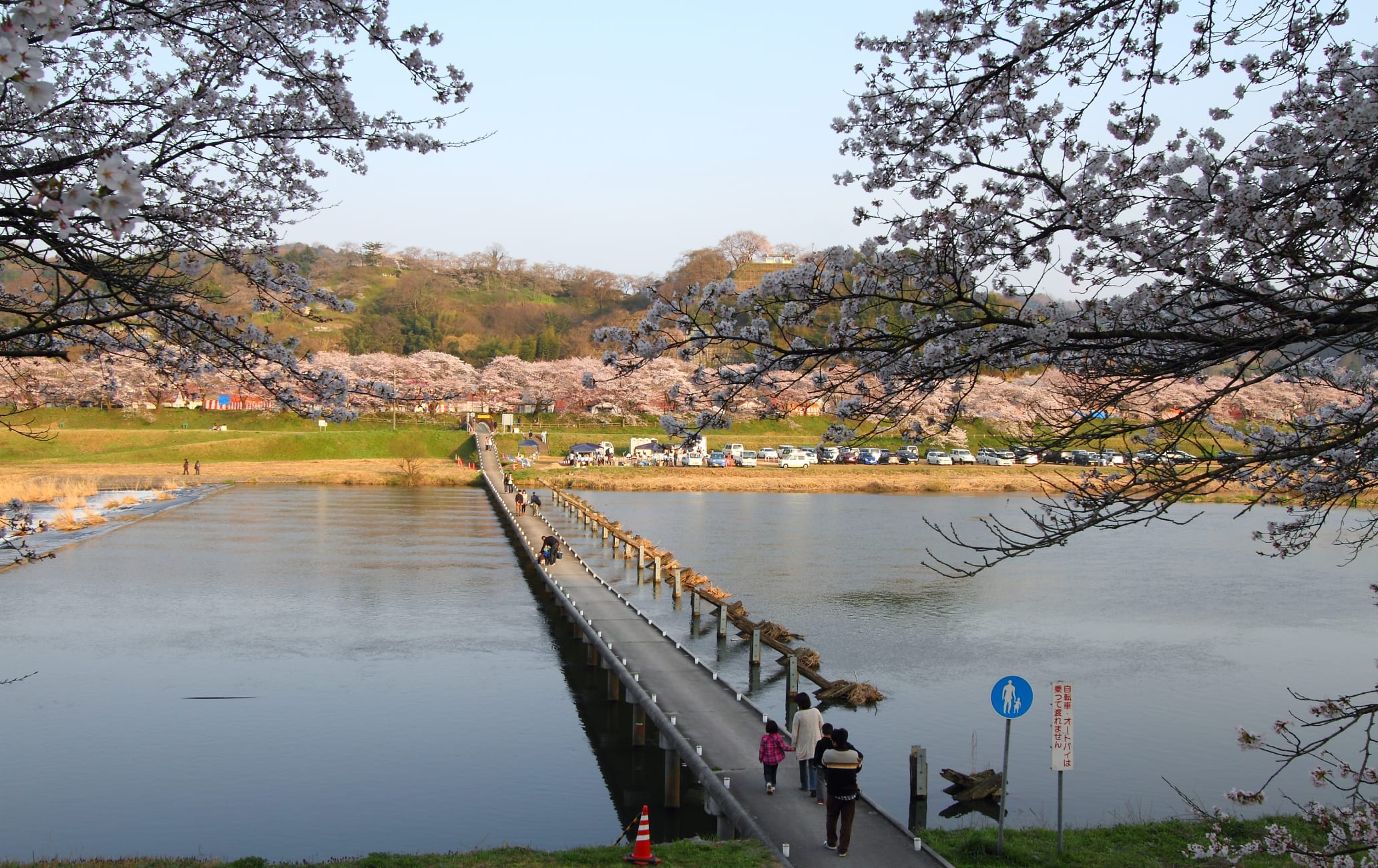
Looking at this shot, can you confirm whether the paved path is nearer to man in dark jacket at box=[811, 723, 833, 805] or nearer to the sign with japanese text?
man in dark jacket at box=[811, 723, 833, 805]

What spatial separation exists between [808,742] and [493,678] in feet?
29.3

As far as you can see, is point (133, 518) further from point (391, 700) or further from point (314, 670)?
point (391, 700)

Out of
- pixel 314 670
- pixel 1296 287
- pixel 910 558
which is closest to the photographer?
pixel 1296 287

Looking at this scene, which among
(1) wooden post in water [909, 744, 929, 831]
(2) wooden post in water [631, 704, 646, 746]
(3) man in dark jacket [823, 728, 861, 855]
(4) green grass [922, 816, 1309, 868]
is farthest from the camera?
(2) wooden post in water [631, 704, 646, 746]

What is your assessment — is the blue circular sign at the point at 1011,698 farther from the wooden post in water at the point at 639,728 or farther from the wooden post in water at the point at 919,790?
the wooden post in water at the point at 639,728

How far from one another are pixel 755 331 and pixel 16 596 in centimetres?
2289

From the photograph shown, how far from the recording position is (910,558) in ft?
101

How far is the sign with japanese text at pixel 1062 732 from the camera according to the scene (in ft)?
32.3

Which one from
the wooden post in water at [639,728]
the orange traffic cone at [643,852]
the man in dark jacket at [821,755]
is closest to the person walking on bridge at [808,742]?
the man in dark jacket at [821,755]

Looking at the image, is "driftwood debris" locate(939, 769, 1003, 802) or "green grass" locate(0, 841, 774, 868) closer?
"green grass" locate(0, 841, 774, 868)

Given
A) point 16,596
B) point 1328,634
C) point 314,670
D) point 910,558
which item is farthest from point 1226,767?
point 16,596

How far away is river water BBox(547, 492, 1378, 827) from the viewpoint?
1348cm

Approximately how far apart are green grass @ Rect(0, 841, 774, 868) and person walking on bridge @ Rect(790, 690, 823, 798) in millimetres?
1256

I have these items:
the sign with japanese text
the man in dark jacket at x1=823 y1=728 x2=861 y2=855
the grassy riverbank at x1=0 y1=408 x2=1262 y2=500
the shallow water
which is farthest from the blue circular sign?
the grassy riverbank at x1=0 y1=408 x2=1262 y2=500
